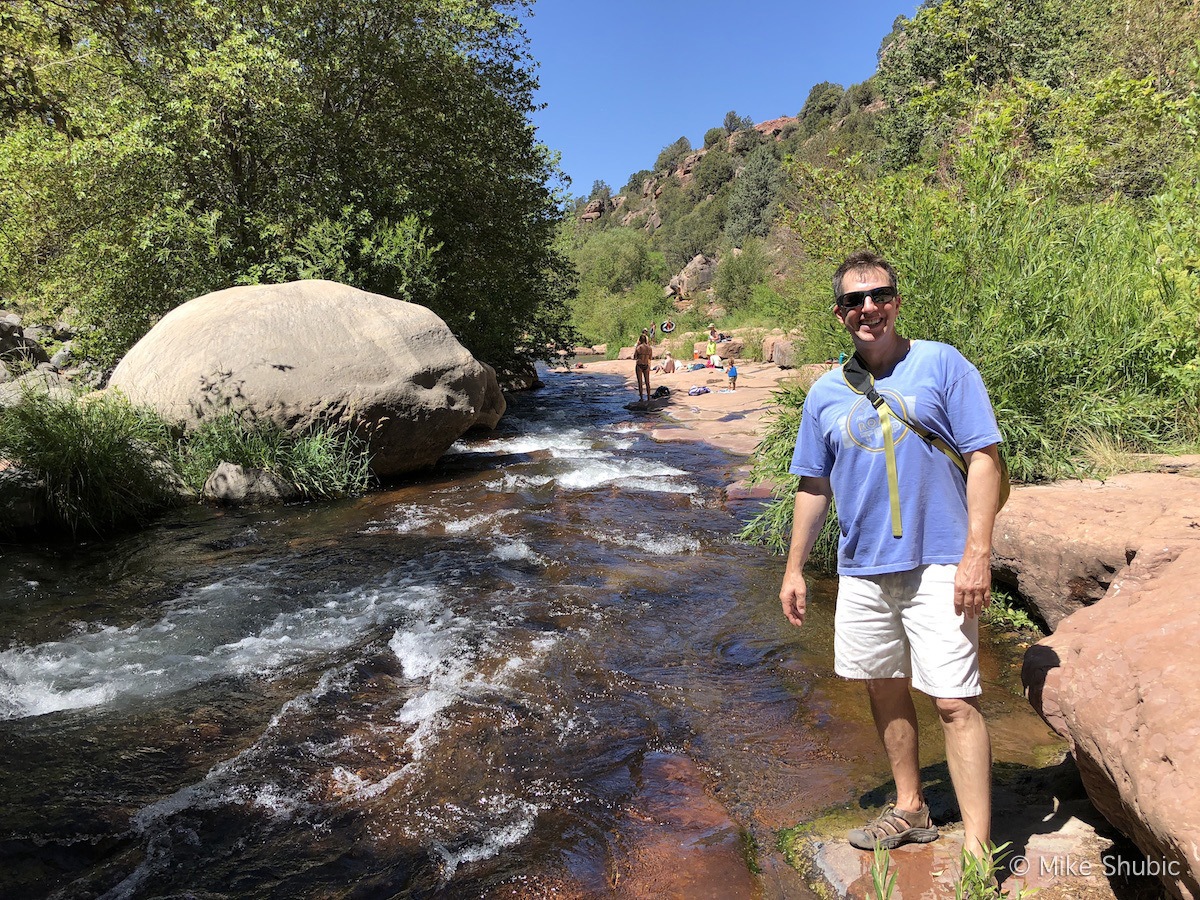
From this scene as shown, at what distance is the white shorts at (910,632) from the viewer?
2373mm

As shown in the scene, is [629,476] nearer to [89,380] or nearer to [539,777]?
[539,777]

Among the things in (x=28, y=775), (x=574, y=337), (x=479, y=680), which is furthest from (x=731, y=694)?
(x=574, y=337)

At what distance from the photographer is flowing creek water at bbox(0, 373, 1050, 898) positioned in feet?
9.64

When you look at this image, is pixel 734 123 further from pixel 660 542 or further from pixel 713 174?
pixel 660 542

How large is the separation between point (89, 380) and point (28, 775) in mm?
11239

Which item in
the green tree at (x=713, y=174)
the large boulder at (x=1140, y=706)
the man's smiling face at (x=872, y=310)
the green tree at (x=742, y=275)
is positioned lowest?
the large boulder at (x=1140, y=706)

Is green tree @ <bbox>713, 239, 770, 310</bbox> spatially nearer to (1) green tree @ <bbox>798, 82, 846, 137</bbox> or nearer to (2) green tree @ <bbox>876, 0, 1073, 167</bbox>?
(2) green tree @ <bbox>876, 0, 1073, 167</bbox>

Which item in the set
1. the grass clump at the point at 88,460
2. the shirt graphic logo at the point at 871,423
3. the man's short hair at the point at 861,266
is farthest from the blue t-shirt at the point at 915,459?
the grass clump at the point at 88,460

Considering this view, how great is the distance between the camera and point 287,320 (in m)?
9.34

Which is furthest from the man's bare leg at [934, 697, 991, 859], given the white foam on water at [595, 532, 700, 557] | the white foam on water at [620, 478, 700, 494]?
the white foam on water at [620, 478, 700, 494]

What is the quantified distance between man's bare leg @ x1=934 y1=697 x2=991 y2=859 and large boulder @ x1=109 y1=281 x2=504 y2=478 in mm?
8004

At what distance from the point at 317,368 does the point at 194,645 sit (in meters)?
4.78

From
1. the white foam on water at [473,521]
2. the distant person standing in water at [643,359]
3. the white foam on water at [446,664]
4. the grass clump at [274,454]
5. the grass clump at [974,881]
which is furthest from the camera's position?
the distant person standing in water at [643,359]

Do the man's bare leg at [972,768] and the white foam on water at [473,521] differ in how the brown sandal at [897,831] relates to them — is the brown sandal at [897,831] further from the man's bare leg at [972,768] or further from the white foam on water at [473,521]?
the white foam on water at [473,521]
